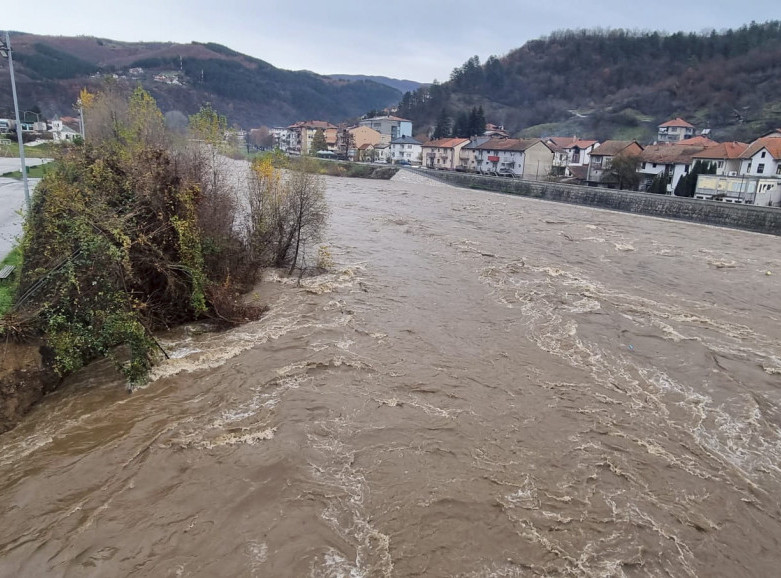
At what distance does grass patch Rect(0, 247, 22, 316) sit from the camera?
1061cm

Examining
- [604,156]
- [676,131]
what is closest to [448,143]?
[604,156]

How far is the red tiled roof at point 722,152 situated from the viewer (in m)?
42.9

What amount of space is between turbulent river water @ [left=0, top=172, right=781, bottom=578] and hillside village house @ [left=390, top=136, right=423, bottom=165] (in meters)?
71.9

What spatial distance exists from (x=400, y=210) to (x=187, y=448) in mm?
29332

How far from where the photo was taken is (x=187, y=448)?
25.1 ft

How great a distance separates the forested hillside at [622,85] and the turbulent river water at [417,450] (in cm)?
7701

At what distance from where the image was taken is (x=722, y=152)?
142ft

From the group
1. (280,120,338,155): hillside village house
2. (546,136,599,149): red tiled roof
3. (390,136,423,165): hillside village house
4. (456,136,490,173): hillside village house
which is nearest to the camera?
(546,136,599,149): red tiled roof

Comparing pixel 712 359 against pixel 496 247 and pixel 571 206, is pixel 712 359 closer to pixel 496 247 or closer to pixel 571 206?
pixel 496 247

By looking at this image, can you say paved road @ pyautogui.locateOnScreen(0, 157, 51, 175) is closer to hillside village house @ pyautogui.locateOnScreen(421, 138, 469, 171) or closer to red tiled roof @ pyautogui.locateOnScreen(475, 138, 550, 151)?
red tiled roof @ pyautogui.locateOnScreen(475, 138, 550, 151)

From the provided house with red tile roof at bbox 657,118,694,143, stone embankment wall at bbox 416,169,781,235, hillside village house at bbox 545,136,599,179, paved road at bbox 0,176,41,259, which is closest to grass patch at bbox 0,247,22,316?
paved road at bbox 0,176,41,259

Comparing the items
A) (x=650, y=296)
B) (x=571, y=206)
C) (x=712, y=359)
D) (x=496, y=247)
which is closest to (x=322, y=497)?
(x=712, y=359)

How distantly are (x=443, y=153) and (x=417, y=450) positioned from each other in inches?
2859

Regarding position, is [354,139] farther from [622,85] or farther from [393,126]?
[622,85]
